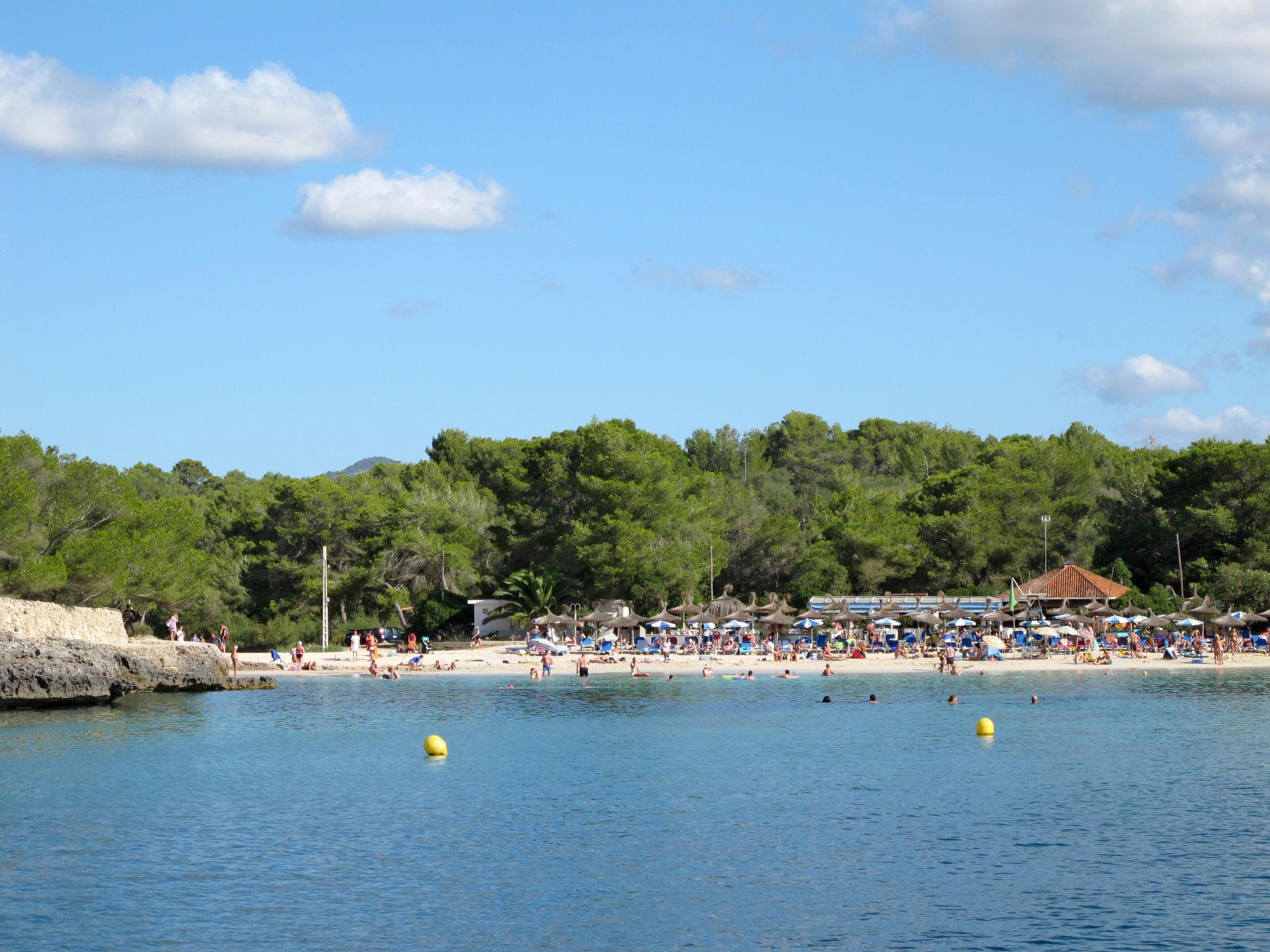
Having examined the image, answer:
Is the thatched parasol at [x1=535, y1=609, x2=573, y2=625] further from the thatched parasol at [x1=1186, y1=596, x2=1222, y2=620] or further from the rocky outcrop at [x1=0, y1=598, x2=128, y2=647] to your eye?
the thatched parasol at [x1=1186, y1=596, x2=1222, y2=620]

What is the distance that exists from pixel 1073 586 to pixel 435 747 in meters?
42.6

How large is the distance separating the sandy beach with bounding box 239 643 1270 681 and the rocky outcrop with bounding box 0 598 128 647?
11.0m

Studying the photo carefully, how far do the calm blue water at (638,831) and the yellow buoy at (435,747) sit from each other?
739mm

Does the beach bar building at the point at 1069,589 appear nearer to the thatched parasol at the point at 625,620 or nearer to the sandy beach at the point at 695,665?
the sandy beach at the point at 695,665

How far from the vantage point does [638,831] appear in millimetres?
23453

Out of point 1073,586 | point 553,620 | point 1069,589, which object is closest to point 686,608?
point 553,620

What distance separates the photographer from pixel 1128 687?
49.0 metres

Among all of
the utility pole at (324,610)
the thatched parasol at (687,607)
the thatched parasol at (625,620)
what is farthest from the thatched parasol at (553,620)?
the utility pole at (324,610)

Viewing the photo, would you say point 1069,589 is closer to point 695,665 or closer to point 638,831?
point 695,665

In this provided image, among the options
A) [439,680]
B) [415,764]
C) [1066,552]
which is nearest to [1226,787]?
[415,764]

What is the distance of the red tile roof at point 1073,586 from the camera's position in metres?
65.0

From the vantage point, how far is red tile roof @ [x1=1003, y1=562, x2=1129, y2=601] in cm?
6500

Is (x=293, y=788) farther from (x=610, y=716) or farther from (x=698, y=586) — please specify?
(x=698, y=586)

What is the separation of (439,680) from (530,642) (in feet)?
29.5
